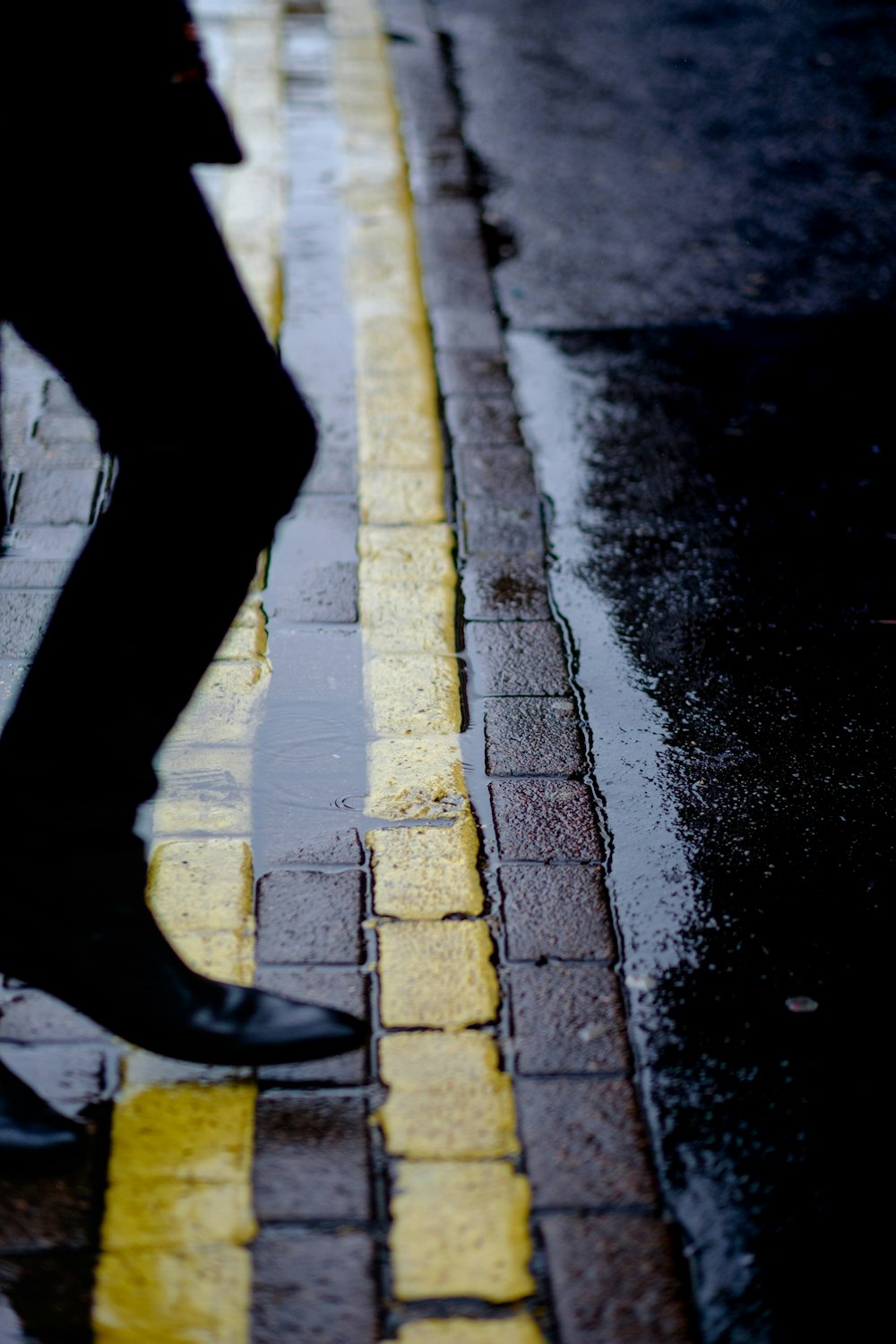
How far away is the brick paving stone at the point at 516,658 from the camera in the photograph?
267cm

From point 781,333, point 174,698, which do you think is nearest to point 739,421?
point 781,333

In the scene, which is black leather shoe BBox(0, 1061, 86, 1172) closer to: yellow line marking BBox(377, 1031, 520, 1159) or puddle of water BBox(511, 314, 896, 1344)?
yellow line marking BBox(377, 1031, 520, 1159)

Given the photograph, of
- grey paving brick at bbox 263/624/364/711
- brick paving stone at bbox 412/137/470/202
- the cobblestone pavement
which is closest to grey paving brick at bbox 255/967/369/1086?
the cobblestone pavement

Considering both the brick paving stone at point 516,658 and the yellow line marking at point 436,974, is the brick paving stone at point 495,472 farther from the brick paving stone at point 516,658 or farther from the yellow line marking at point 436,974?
the yellow line marking at point 436,974

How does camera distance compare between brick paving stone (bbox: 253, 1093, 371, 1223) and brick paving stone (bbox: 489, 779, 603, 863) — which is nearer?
brick paving stone (bbox: 253, 1093, 371, 1223)

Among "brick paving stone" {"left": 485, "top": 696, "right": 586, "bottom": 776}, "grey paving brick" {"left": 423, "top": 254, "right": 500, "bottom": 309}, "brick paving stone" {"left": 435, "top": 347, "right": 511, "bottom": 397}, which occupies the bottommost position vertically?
"brick paving stone" {"left": 485, "top": 696, "right": 586, "bottom": 776}

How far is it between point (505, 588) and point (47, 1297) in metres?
1.74

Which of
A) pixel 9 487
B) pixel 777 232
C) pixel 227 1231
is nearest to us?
pixel 227 1231

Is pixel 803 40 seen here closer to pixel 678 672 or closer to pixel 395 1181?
pixel 678 672

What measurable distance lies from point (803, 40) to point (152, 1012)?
21.7 feet

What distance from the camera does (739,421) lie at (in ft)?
11.9

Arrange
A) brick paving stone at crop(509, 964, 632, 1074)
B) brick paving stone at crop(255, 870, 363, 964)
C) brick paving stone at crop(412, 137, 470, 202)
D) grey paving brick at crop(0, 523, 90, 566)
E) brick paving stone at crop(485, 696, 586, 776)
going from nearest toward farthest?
1. brick paving stone at crop(509, 964, 632, 1074)
2. brick paving stone at crop(255, 870, 363, 964)
3. brick paving stone at crop(485, 696, 586, 776)
4. grey paving brick at crop(0, 523, 90, 566)
5. brick paving stone at crop(412, 137, 470, 202)

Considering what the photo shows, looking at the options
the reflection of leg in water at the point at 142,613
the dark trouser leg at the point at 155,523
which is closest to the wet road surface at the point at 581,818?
the reflection of leg in water at the point at 142,613

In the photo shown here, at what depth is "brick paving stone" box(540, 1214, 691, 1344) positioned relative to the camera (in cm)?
161
